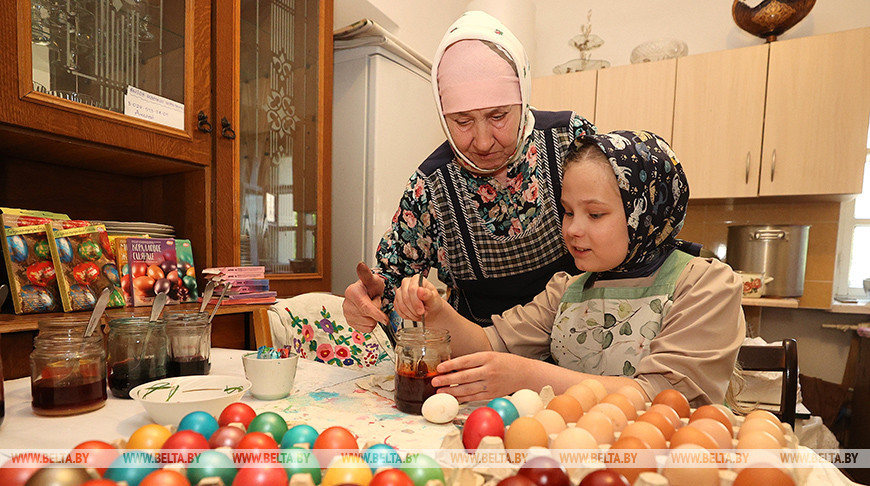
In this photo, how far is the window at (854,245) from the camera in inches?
117

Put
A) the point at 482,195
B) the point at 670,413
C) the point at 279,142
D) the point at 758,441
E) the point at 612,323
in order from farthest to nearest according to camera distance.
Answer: the point at 279,142, the point at 482,195, the point at 612,323, the point at 670,413, the point at 758,441

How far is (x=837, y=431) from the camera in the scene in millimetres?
2742

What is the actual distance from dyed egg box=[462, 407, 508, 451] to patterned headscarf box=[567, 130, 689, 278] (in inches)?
23.0

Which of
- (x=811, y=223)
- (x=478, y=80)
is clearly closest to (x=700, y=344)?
(x=478, y=80)

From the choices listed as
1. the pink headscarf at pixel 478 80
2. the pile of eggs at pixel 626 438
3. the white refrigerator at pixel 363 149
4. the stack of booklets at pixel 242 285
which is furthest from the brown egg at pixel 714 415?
the white refrigerator at pixel 363 149

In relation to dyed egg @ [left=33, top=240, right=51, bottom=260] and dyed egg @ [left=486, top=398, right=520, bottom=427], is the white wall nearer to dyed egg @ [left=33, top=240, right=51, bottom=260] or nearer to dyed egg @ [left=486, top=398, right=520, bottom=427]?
dyed egg @ [left=33, top=240, right=51, bottom=260]

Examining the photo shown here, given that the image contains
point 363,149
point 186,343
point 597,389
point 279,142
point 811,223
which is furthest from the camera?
point 811,223

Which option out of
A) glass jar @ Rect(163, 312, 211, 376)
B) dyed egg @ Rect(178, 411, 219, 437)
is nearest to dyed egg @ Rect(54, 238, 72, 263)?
glass jar @ Rect(163, 312, 211, 376)

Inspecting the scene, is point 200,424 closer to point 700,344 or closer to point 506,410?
point 506,410

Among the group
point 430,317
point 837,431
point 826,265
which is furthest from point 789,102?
point 430,317

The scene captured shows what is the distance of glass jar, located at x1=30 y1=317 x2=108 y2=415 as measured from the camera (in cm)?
80

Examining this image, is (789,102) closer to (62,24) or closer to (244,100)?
(244,100)

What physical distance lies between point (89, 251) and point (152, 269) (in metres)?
0.22

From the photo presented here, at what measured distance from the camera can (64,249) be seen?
150cm
